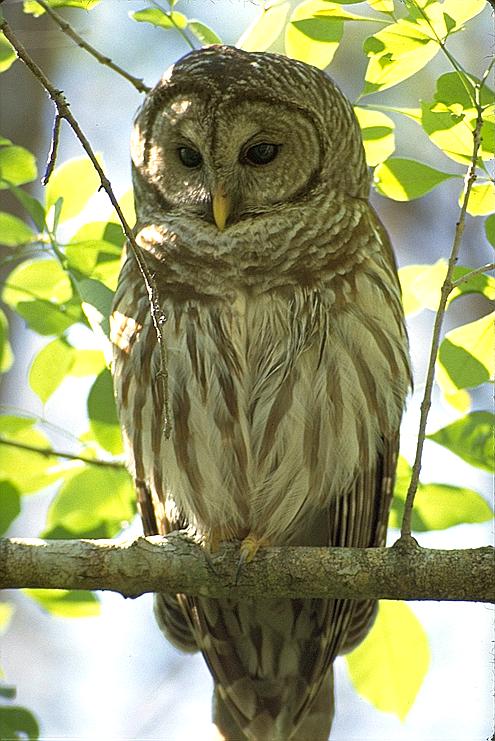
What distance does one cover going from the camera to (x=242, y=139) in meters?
3.07

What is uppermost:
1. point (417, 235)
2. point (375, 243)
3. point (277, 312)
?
point (417, 235)

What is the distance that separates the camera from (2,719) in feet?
8.50

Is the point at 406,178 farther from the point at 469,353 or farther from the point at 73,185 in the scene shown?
the point at 73,185

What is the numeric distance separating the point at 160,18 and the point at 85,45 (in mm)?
193

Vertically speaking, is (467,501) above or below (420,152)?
below

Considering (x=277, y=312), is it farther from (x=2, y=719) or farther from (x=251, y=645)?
(x=2, y=719)

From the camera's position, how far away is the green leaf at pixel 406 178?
105 inches

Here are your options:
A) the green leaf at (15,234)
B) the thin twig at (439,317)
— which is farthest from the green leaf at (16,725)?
the green leaf at (15,234)

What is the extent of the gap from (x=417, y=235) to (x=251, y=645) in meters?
3.13

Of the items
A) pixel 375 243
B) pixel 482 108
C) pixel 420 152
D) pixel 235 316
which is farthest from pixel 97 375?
pixel 420 152

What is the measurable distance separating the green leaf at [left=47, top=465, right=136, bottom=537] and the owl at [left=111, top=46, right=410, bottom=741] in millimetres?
71

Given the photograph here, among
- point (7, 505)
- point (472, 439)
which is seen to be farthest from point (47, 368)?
point (472, 439)

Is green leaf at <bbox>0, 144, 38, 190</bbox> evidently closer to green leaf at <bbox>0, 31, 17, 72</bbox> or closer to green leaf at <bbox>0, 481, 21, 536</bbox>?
green leaf at <bbox>0, 31, 17, 72</bbox>

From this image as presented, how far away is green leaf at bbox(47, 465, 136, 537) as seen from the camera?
2.93 m
